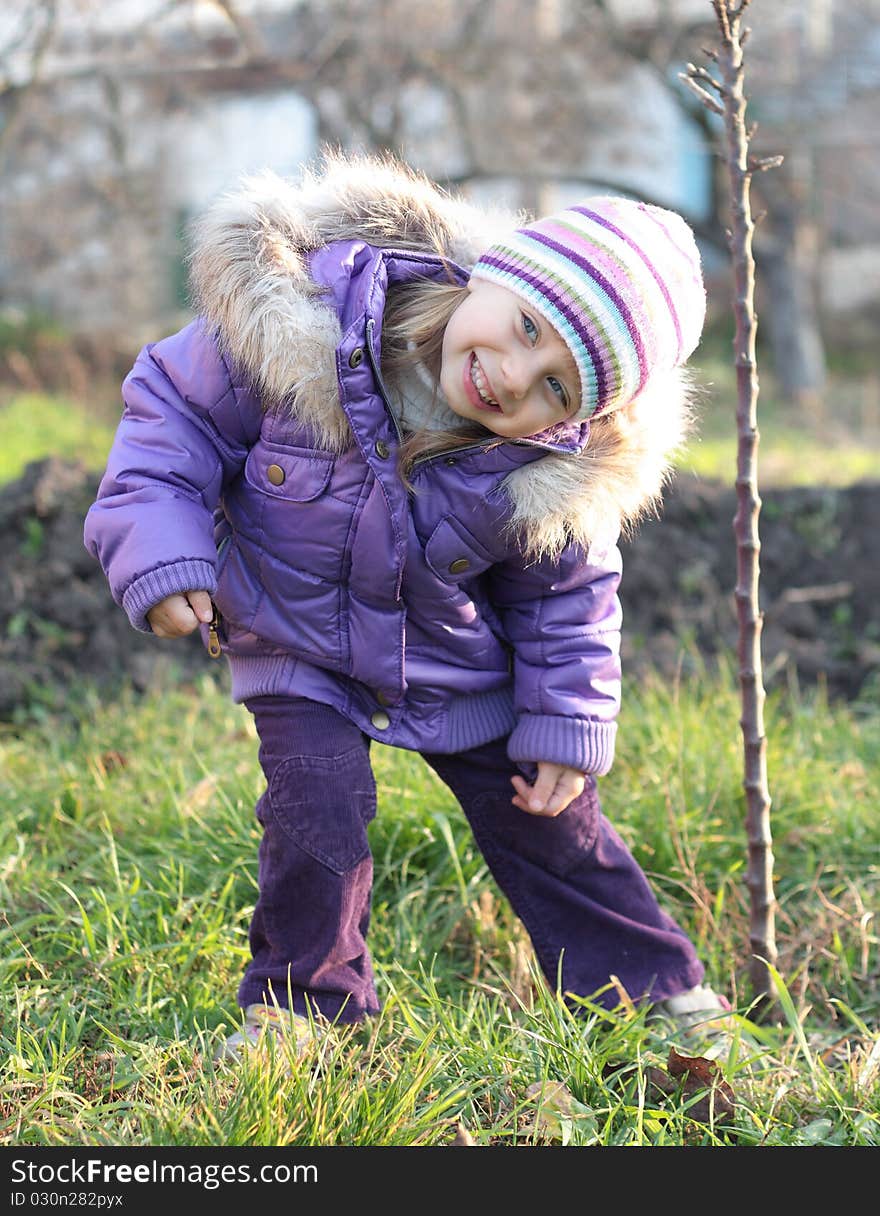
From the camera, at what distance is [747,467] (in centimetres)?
236

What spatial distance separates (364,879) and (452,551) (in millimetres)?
615

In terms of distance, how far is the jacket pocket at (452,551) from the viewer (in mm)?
2199

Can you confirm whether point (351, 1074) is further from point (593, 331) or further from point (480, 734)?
point (593, 331)

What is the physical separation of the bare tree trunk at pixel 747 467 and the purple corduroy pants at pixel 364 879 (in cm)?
19

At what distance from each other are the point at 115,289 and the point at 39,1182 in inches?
409

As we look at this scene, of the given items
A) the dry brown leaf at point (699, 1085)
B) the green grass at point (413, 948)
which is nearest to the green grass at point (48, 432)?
the green grass at point (413, 948)

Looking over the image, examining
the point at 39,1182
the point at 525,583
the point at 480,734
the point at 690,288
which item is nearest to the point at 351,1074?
the point at 39,1182

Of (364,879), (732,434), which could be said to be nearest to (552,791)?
(364,879)

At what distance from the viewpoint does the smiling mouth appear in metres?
2.08

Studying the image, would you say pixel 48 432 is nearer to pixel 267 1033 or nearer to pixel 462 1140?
pixel 267 1033

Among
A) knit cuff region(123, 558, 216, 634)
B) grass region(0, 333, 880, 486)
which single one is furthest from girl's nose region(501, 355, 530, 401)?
grass region(0, 333, 880, 486)

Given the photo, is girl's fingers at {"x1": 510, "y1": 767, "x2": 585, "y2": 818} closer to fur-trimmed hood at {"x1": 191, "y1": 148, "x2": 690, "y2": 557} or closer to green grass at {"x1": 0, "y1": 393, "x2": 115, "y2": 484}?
fur-trimmed hood at {"x1": 191, "y1": 148, "x2": 690, "y2": 557}

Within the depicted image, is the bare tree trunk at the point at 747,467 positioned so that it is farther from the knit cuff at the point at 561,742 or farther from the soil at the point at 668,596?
the soil at the point at 668,596

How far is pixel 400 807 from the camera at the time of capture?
9.42 feet
